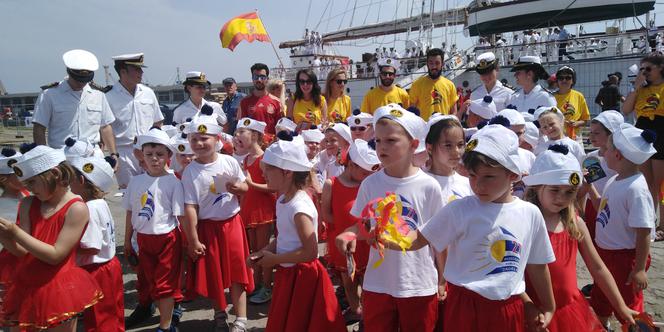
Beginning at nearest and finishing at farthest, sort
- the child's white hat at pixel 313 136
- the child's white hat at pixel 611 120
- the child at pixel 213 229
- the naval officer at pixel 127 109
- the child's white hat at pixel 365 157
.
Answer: the child's white hat at pixel 365 157
the child at pixel 213 229
the child's white hat at pixel 611 120
the child's white hat at pixel 313 136
the naval officer at pixel 127 109

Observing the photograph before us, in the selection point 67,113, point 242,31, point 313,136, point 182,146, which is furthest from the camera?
point 242,31

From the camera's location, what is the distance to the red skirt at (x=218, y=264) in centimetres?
364

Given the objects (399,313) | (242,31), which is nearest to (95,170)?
(399,313)

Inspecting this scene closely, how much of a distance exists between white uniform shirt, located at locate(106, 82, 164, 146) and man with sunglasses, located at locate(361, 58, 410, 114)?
2.81 meters

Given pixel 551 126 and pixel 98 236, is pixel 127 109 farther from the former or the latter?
pixel 551 126

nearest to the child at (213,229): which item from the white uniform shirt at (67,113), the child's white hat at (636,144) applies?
the white uniform shirt at (67,113)

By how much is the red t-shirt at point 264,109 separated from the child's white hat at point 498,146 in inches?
172

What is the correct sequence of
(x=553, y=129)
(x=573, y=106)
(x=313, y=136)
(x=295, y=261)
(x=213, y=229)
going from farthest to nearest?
1. (x=573, y=106)
2. (x=313, y=136)
3. (x=553, y=129)
4. (x=213, y=229)
5. (x=295, y=261)

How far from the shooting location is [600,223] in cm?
326

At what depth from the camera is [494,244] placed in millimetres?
2174

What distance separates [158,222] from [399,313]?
1.96 metres

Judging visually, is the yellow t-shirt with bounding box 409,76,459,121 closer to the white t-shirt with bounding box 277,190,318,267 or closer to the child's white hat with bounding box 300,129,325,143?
the child's white hat with bounding box 300,129,325,143

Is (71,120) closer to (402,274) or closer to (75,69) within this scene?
(75,69)

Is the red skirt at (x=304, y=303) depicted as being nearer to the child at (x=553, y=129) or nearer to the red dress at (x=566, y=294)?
the red dress at (x=566, y=294)
